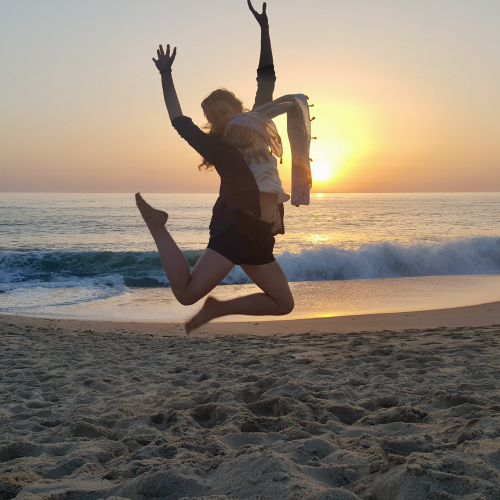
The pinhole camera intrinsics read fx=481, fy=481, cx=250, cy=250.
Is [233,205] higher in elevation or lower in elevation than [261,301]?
higher

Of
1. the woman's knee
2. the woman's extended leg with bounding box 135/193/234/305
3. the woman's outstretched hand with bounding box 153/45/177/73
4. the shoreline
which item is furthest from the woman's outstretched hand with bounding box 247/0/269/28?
the shoreline

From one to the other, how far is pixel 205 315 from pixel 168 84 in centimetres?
159

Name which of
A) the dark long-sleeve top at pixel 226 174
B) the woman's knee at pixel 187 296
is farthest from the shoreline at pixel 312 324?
the dark long-sleeve top at pixel 226 174

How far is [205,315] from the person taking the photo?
3469mm

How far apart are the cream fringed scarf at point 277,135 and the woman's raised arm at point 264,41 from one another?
286mm

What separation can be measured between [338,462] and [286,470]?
323 millimetres

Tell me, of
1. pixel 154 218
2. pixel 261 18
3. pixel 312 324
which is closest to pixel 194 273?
pixel 154 218

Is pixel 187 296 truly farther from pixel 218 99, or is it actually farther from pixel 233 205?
pixel 218 99

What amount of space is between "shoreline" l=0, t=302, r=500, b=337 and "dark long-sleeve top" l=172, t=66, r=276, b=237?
15.1ft

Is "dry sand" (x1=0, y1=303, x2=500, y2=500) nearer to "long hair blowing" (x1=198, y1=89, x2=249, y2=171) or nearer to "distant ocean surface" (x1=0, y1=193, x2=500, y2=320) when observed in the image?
"long hair blowing" (x1=198, y1=89, x2=249, y2=171)

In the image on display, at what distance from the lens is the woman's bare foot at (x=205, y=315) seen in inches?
135

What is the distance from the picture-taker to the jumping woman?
2.92 m

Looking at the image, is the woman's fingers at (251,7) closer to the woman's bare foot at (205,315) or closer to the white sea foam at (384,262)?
the woman's bare foot at (205,315)

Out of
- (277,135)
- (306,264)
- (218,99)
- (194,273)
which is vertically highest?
(218,99)
